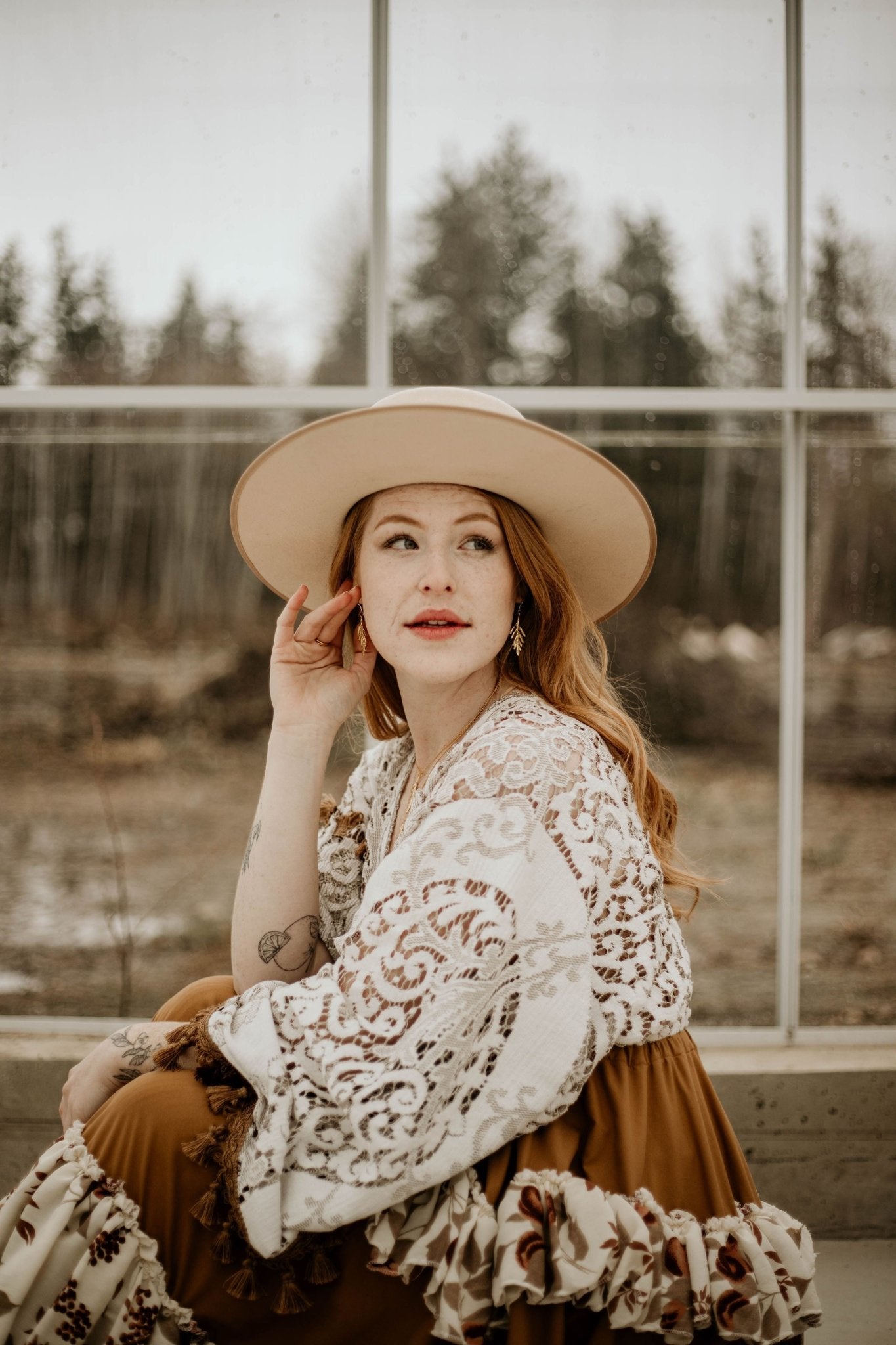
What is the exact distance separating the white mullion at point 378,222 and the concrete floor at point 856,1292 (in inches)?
86.4

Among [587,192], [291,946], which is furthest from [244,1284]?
[587,192]

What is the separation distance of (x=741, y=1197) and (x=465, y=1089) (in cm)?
48

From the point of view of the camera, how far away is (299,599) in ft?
6.15

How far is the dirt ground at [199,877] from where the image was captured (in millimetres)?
2598

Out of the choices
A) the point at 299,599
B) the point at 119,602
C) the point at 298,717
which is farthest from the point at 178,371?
the point at 298,717

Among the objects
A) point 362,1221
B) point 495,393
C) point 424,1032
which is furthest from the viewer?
point 495,393

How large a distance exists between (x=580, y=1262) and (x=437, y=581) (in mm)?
953

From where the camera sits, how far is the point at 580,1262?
1.25 meters

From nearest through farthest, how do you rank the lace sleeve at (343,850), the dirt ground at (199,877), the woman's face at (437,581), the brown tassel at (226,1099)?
the brown tassel at (226,1099), the woman's face at (437,581), the lace sleeve at (343,850), the dirt ground at (199,877)

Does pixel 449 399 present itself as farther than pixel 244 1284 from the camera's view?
Yes

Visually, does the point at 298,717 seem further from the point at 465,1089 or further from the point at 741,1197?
the point at 741,1197

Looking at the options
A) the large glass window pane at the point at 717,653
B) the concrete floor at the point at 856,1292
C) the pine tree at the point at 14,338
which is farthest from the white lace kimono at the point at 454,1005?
the pine tree at the point at 14,338

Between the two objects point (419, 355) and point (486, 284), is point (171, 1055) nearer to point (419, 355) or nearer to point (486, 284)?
point (419, 355)

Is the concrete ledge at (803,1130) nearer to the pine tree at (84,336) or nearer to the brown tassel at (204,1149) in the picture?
the brown tassel at (204,1149)
